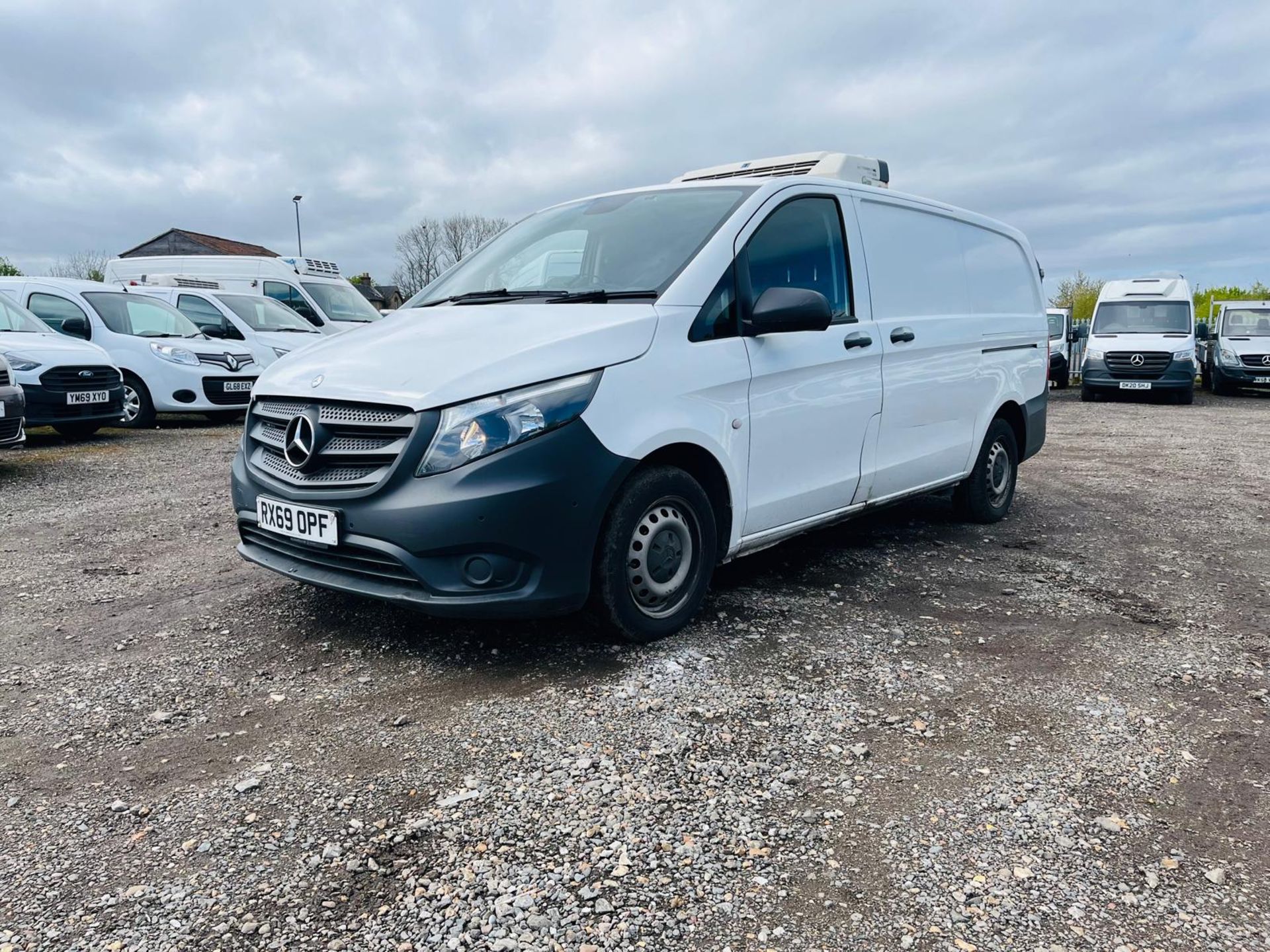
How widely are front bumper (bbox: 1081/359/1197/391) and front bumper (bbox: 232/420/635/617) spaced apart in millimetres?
17531

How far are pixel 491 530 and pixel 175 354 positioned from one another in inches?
395

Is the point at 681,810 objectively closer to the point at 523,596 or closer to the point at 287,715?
the point at 523,596

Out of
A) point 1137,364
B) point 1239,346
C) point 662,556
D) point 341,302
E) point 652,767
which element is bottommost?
point 652,767

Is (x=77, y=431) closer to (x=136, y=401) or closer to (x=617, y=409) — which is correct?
(x=136, y=401)

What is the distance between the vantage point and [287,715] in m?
3.15

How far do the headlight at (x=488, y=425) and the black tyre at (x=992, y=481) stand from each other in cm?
352

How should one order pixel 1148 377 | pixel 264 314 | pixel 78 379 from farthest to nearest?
pixel 1148 377, pixel 264 314, pixel 78 379

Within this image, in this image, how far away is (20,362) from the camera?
9.34 meters

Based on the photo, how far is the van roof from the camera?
19109mm

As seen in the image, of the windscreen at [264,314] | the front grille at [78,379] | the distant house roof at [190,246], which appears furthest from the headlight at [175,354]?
the distant house roof at [190,246]

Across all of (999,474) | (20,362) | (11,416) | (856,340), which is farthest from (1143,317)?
(11,416)

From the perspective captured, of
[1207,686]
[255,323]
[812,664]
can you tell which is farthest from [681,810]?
[255,323]

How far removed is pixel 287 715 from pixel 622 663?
1.17 metres

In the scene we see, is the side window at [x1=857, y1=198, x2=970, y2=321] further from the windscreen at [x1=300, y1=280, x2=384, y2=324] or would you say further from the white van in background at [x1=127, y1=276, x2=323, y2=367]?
the windscreen at [x1=300, y1=280, x2=384, y2=324]
